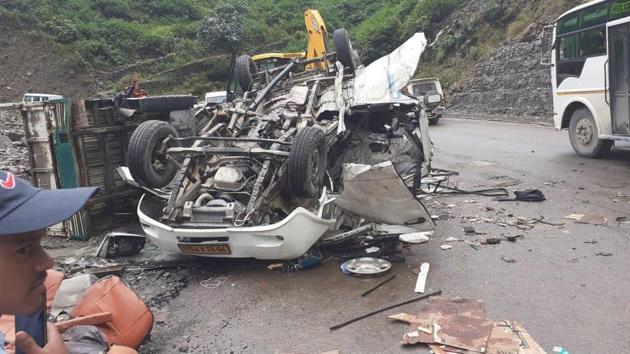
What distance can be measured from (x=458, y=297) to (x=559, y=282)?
0.92 meters

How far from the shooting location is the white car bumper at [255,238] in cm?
458

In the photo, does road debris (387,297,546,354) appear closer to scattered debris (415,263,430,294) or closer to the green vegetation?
scattered debris (415,263,430,294)

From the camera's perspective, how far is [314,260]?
506 centimetres

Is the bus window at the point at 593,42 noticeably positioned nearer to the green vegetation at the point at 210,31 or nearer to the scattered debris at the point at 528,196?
the scattered debris at the point at 528,196

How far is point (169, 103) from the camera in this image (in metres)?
6.98

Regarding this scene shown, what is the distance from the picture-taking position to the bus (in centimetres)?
871

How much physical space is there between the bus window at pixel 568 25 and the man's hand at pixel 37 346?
1076cm

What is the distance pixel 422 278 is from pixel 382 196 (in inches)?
35.1

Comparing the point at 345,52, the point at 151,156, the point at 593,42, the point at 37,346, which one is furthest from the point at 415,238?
the point at 593,42

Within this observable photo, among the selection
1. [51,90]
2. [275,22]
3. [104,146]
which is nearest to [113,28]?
[51,90]

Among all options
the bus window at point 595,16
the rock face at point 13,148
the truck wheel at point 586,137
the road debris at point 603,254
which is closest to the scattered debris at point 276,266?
the road debris at point 603,254

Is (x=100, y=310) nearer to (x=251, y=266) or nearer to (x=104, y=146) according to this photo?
(x=251, y=266)

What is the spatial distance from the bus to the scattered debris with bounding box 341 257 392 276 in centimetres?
637

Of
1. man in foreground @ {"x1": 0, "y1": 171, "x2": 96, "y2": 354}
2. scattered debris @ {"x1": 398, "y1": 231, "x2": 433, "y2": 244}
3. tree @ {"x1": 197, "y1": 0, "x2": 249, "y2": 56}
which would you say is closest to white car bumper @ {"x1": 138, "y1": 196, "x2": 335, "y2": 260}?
scattered debris @ {"x1": 398, "y1": 231, "x2": 433, "y2": 244}
